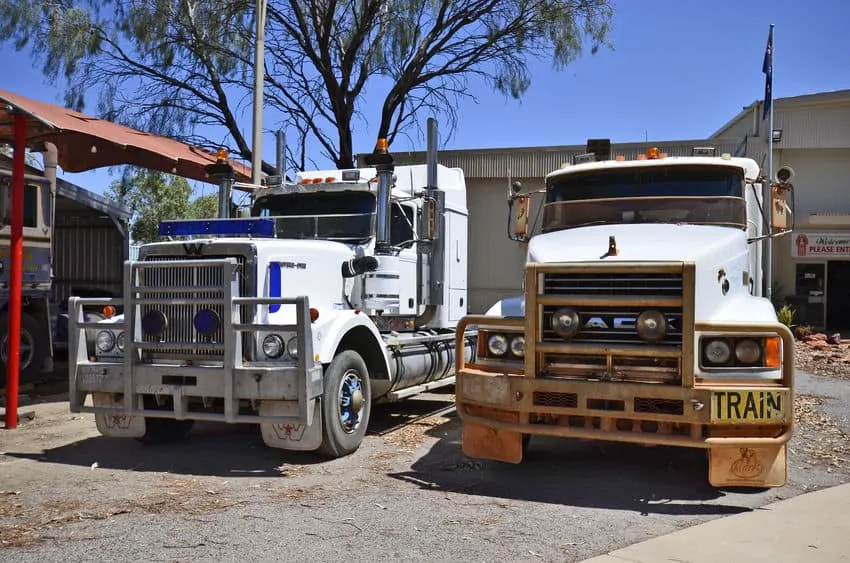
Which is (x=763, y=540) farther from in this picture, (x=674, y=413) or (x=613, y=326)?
(x=613, y=326)

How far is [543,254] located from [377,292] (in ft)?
7.50

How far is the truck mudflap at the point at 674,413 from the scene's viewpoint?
17.5 ft

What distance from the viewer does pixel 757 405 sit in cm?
531

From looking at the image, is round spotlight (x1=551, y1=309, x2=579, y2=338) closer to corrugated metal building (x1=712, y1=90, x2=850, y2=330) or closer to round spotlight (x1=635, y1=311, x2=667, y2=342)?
round spotlight (x1=635, y1=311, x2=667, y2=342)

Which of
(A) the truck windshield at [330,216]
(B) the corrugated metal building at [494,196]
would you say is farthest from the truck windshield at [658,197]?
(B) the corrugated metal building at [494,196]

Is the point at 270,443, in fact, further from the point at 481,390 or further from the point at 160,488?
the point at 481,390

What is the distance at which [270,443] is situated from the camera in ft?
21.7

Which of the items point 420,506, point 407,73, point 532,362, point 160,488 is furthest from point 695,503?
point 407,73

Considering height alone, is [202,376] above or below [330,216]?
below

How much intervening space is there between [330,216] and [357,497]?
357cm

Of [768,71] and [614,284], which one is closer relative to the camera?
[614,284]

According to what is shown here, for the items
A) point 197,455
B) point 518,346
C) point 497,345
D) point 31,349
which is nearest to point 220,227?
point 197,455

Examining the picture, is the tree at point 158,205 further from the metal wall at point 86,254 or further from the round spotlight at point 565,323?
the round spotlight at point 565,323

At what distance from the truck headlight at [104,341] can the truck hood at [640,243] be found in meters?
3.85
